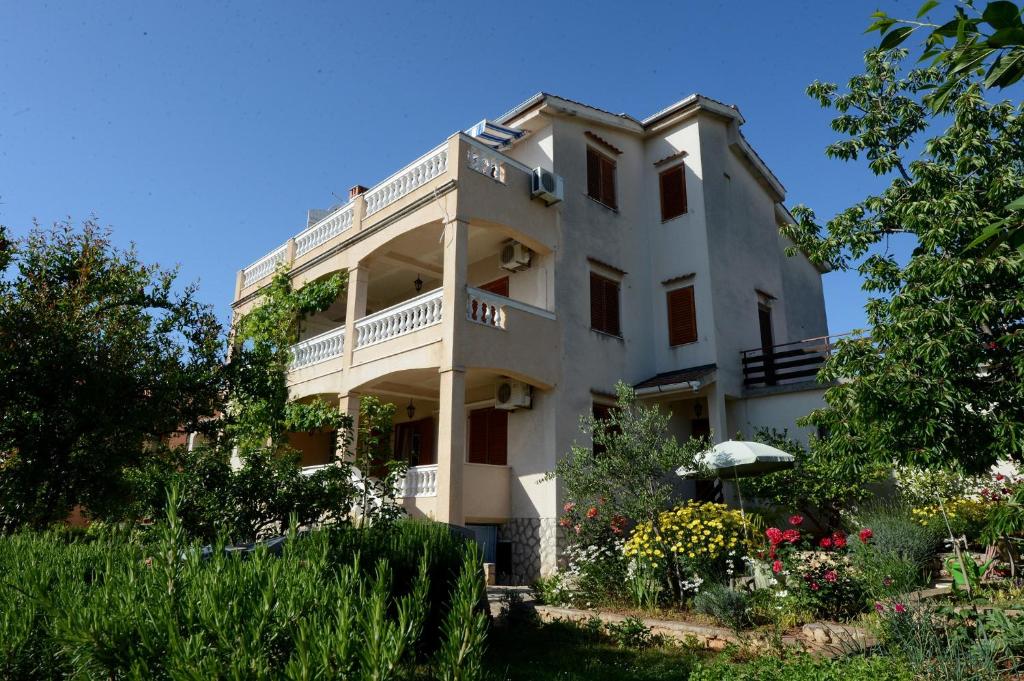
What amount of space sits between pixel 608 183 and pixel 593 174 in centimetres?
61

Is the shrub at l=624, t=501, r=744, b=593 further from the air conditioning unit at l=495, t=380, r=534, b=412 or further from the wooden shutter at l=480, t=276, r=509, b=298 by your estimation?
the wooden shutter at l=480, t=276, r=509, b=298

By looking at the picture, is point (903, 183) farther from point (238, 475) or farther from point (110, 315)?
point (110, 315)

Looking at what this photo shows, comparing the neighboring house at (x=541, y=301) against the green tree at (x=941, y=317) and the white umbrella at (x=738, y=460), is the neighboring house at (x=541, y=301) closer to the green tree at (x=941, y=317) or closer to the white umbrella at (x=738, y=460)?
the white umbrella at (x=738, y=460)

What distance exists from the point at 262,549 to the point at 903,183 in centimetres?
958

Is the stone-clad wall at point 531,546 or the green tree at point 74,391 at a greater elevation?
the green tree at point 74,391

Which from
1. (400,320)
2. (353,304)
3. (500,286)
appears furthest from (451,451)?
(500,286)

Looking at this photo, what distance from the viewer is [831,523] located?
14055 millimetres

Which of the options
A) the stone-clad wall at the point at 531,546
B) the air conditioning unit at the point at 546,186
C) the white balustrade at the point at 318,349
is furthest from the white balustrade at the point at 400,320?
the stone-clad wall at the point at 531,546

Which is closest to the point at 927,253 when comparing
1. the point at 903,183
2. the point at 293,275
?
the point at 903,183

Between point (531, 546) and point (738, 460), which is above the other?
point (738, 460)

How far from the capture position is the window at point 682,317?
54.0ft

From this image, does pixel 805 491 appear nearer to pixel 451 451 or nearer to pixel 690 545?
pixel 690 545

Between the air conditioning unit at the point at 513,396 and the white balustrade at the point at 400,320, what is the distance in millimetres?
2094

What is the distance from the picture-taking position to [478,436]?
16031mm
